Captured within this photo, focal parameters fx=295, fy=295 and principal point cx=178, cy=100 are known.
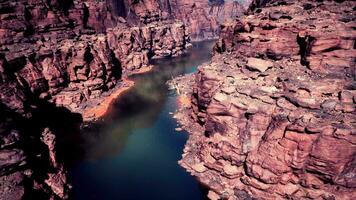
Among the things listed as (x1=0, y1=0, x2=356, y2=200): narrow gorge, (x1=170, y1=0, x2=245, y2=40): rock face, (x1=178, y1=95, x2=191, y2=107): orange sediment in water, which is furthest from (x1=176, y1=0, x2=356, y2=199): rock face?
(x1=170, y1=0, x2=245, y2=40): rock face

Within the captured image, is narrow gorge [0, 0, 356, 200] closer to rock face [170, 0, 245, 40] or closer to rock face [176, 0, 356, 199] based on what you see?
rock face [176, 0, 356, 199]

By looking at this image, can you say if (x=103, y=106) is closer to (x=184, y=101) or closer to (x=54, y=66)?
(x=54, y=66)

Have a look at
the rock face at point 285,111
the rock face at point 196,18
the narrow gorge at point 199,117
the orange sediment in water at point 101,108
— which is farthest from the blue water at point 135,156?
the rock face at point 196,18

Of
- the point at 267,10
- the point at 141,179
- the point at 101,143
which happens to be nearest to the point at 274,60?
the point at 267,10

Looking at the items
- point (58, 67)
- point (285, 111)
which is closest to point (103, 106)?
point (58, 67)

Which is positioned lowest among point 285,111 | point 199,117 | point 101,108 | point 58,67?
point 101,108

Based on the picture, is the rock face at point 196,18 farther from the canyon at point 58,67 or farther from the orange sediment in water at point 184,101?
the orange sediment in water at point 184,101

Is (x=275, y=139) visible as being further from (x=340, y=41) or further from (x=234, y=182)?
(x=340, y=41)
